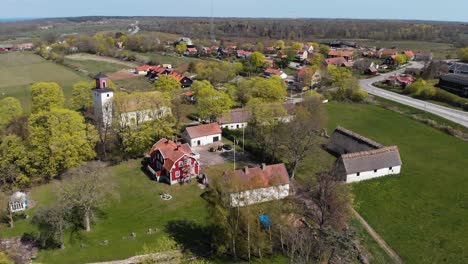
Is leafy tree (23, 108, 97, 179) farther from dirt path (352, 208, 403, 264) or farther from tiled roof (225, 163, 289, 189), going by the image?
dirt path (352, 208, 403, 264)

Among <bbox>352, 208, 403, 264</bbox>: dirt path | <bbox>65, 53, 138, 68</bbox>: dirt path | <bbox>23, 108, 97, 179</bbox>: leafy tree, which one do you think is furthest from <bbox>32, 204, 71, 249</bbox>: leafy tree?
<bbox>65, 53, 138, 68</bbox>: dirt path

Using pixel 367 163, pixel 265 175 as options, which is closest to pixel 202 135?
pixel 265 175

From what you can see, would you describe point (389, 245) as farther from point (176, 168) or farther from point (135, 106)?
point (135, 106)

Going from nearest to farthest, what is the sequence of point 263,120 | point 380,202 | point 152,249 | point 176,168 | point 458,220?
1. point 152,249
2. point 458,220
3. point 380,202
4. point 176,168
5. point 263,120

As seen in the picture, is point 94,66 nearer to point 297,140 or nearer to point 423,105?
point 423,105

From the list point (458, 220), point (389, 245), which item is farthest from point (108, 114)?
point (458, 220)

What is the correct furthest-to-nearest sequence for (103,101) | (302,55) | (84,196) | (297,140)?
1. (302,55)
2. (103,101)
3. (297,140)
4. (84,196)
